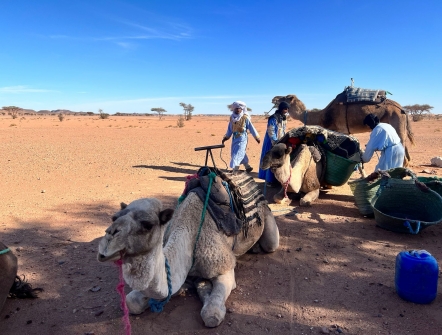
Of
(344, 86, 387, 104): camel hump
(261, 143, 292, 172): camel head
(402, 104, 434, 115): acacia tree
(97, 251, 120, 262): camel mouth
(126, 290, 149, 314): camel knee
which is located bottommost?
(126, 290, 149, 314): camel knee

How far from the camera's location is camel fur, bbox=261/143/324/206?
5.69 meters

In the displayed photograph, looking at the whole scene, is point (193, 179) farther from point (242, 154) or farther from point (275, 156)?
point (242, 154)

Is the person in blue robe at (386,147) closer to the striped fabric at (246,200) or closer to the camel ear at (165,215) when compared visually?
the striped fabric at (246,200)

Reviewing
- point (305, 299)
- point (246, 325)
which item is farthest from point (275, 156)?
point (246, 325)

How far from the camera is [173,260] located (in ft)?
9.73

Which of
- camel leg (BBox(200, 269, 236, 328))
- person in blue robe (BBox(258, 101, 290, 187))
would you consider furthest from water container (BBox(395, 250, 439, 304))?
person in blue robe (BBox(258, 101, 290, 187))

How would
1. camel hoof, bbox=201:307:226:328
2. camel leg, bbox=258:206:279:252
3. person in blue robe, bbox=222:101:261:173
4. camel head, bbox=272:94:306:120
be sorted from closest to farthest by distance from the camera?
1. camel hoof, bbox=201:307:226:328
2. camel leg, bbox=258:206:279:252
3. person in blue robe, bbox=222:101:261:173
4. camel head, bbox=272:94:306:120

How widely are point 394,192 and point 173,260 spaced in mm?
4159

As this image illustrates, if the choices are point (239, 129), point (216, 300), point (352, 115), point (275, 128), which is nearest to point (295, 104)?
point (352, 115)

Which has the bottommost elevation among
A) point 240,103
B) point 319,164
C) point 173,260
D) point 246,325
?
point 246,325

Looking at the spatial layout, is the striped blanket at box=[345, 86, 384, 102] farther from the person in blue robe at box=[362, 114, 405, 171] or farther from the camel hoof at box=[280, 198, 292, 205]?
the camel hoof at box=[280, 198, 292, 205]

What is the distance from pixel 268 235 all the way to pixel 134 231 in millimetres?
2575

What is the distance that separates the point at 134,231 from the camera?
2199 mm

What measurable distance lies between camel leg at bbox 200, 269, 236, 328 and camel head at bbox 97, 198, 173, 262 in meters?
0.97
